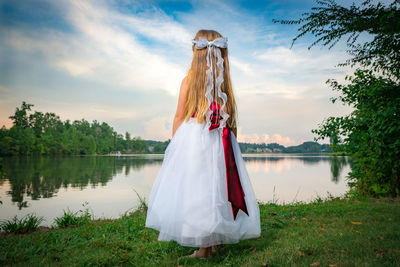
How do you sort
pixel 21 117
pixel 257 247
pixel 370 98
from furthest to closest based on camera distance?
pixel 21 117, pixel 370 98, pixel 257 247

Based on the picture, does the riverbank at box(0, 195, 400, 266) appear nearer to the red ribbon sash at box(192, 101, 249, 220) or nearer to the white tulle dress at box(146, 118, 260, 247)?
the white tulle dress at box(146, 118, 260, 247)

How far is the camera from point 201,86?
110 inches

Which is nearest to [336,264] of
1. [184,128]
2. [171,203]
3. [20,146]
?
[171,203]

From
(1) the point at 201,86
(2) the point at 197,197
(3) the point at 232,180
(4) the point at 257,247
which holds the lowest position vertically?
(4) the point at 257,247

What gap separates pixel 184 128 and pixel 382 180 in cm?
565

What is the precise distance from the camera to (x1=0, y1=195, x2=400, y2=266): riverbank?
2.48m

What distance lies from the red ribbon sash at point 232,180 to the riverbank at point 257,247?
512mm

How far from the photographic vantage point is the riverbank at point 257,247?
2.48 metres

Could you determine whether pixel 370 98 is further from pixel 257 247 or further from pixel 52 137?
pixel 52 137

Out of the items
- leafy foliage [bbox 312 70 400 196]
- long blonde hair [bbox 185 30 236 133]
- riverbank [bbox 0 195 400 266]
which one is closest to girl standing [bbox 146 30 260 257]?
long blonde hair [bbox 185 30 236 133]

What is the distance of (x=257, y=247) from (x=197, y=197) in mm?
1109

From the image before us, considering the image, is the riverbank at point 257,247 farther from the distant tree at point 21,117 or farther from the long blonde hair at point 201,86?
the distant tree at point 21,117

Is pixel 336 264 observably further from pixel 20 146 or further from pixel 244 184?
pixel 20 146

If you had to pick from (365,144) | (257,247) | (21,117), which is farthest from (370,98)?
(21,117)
